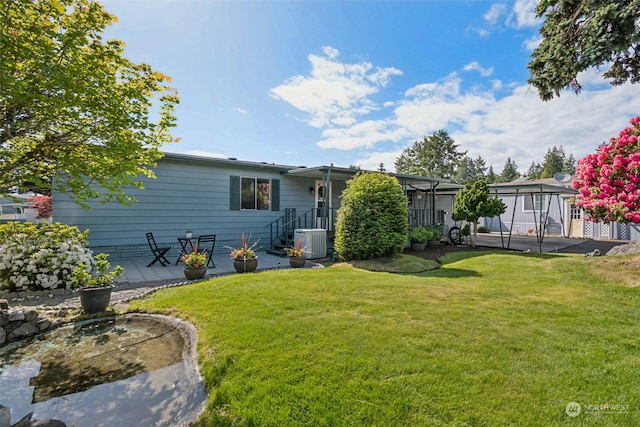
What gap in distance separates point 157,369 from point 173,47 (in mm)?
6087

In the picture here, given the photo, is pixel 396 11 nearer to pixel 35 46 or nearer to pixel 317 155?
pixel 35 46

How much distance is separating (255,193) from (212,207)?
5.36 ft

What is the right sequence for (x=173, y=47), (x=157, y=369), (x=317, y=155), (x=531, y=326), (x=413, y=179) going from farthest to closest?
(x=317, y=155) < (x=413, y=179) < (x=173, y=47) < (x=531, y=326) < (x=157, y=369)

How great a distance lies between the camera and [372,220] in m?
8.08

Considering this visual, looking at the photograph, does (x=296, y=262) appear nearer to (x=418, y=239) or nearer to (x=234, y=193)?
(x=234, y=193)

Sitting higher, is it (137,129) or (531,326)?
(137,129)

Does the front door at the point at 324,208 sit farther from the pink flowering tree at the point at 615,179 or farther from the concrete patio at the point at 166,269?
the pink flowering tree at the point at 615,179

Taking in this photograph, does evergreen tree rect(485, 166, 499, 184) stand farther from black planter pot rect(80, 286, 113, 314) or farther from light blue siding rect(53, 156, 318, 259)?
black planter pot rect(80, 286, 113, 314)

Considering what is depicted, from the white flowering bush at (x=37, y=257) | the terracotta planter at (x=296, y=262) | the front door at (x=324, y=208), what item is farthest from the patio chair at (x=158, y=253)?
the front door at (x=324, y=208)

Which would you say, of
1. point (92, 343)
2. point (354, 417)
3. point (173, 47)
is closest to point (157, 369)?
point (92, 343)

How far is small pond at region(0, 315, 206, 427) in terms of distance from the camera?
7.41 feet

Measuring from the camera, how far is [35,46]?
253 centimetres

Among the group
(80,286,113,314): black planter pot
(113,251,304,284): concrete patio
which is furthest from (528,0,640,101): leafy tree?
(80,286,113,314): black planter pot

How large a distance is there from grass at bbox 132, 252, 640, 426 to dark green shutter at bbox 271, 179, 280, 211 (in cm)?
605
